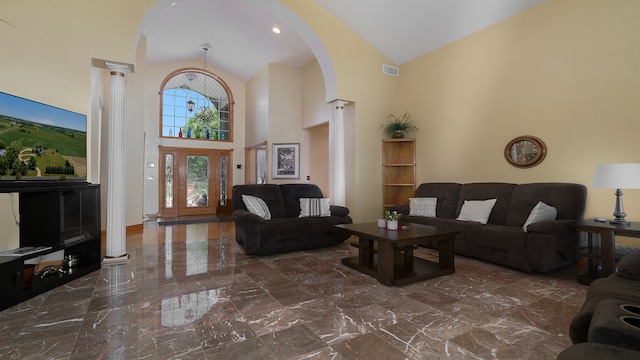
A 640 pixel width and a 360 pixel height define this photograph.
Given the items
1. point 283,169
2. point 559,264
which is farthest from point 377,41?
point 559,264

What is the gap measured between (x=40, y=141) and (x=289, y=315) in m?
2.88

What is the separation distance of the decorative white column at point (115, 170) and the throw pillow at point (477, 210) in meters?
4.56

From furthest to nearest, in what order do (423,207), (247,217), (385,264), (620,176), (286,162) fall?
(286,162) → (423,207) → (247,217) → (385,264) → (620,176)

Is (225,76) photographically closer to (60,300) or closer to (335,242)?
(335,242)

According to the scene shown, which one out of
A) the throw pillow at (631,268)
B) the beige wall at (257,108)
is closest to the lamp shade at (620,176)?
the throw pillow at (631,268)

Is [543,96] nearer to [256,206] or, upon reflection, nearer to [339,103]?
[339,103]

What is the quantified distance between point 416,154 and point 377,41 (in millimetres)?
2231

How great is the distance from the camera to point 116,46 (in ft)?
11.7

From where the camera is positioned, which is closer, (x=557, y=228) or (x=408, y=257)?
(x=557, y=228)

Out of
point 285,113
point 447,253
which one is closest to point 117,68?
point 447,253

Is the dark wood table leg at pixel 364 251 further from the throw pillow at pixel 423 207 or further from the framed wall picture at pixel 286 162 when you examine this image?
the framed wall picture at pixel 286 162

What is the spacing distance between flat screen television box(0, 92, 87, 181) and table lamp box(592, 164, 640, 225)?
5.36 metres

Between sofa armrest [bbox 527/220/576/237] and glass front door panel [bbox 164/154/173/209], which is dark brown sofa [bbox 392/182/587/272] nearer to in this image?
sofa armrest [bbox 527/220/576/237]

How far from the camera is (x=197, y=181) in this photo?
29.5 feet
